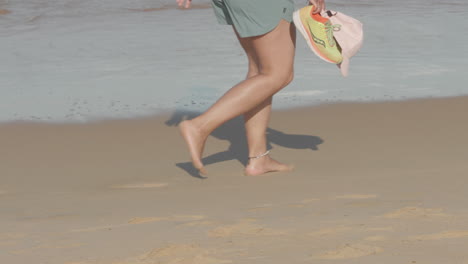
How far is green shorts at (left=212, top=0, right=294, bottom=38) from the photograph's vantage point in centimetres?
421

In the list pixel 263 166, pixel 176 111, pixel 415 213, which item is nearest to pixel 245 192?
pixel 263 166

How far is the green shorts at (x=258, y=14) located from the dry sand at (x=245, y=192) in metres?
0.71

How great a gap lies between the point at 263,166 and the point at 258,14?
2.63 feet

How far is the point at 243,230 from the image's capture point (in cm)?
332


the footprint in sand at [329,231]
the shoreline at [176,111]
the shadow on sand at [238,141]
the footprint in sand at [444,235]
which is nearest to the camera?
the footprint in sand at [444,235]

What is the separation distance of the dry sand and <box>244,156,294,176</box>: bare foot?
50 mm

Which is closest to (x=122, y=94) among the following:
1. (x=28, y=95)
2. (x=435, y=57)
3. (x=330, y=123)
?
(x=28, y=95)

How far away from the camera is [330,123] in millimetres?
5879

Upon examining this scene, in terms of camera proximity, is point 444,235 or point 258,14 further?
point 258,14

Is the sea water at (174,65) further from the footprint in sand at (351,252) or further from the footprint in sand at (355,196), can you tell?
the footprint in sand at (351,252)

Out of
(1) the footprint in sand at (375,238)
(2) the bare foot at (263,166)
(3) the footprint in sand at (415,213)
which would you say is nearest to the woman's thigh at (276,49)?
(2) the bare foot at (263,166)

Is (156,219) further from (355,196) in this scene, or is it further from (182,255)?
(355,196)

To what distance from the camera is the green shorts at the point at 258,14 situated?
166 inches

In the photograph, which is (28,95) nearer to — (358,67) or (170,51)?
(170,51)
